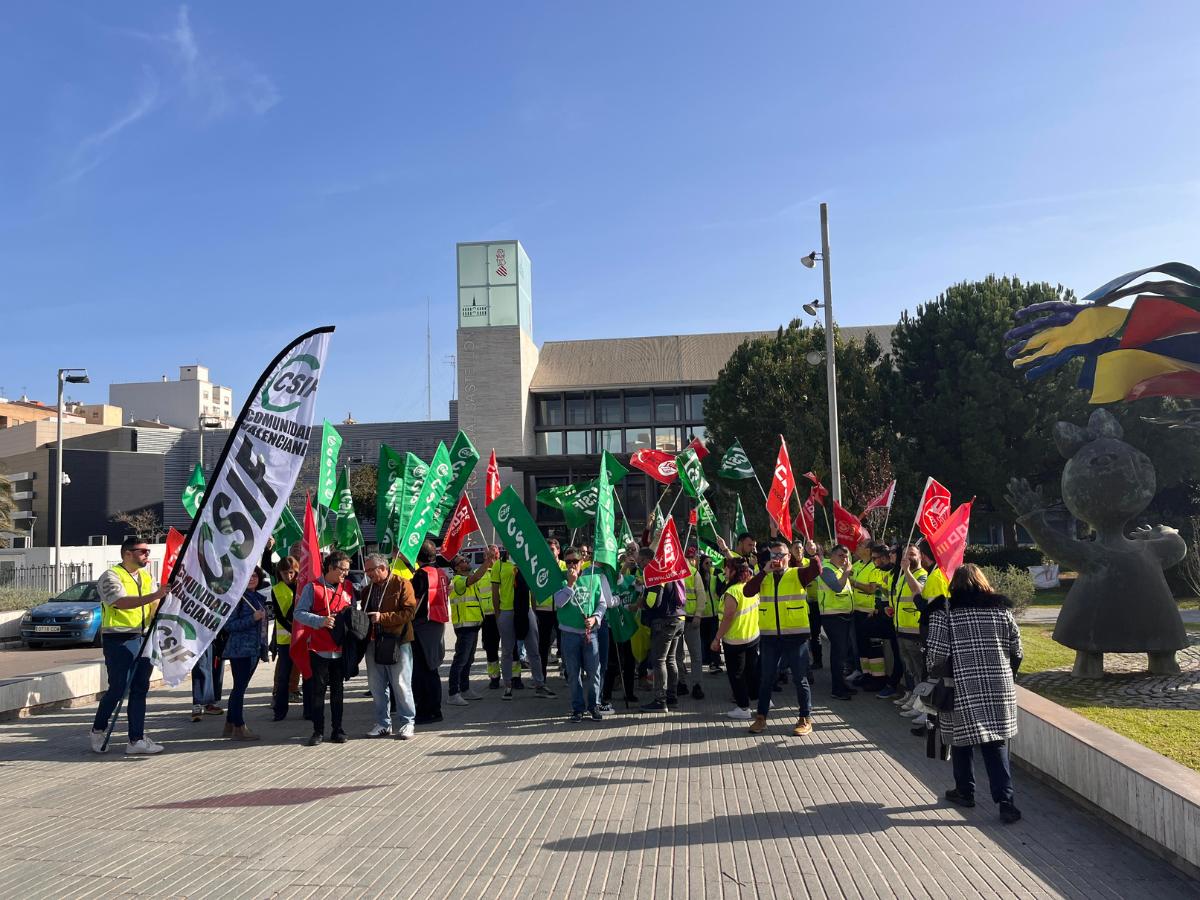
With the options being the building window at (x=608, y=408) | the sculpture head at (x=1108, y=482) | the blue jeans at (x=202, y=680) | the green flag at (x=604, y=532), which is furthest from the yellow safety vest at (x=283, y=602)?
the building window at (x=608, y=408)

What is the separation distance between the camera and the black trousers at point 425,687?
34.4 feet

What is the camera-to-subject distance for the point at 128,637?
8.83m

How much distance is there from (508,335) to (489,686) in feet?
132

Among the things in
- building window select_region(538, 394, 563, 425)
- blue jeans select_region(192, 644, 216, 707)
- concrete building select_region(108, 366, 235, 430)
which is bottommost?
blue jeans select_region(192, 644, 216, 707)

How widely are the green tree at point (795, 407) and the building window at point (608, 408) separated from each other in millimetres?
18198

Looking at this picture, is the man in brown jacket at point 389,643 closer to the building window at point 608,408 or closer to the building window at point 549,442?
the building window at point 549,442

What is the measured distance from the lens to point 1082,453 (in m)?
12.1

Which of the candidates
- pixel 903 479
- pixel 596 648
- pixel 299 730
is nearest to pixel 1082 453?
pixel 596 648

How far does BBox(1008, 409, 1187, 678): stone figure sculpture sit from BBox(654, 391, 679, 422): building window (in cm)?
4347

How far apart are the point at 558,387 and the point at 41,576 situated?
3016 centimetres

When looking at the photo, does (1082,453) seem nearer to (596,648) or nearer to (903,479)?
(596,648)

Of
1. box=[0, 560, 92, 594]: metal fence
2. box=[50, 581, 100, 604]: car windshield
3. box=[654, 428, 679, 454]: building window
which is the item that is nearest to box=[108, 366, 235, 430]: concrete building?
box=[654, 428, 679, 454]: building window

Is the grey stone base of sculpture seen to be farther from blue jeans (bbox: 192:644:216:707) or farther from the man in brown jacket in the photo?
blue jeans (bbox: 192:644:216:707)

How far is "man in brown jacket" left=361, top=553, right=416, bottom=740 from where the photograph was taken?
9570 millimetres
